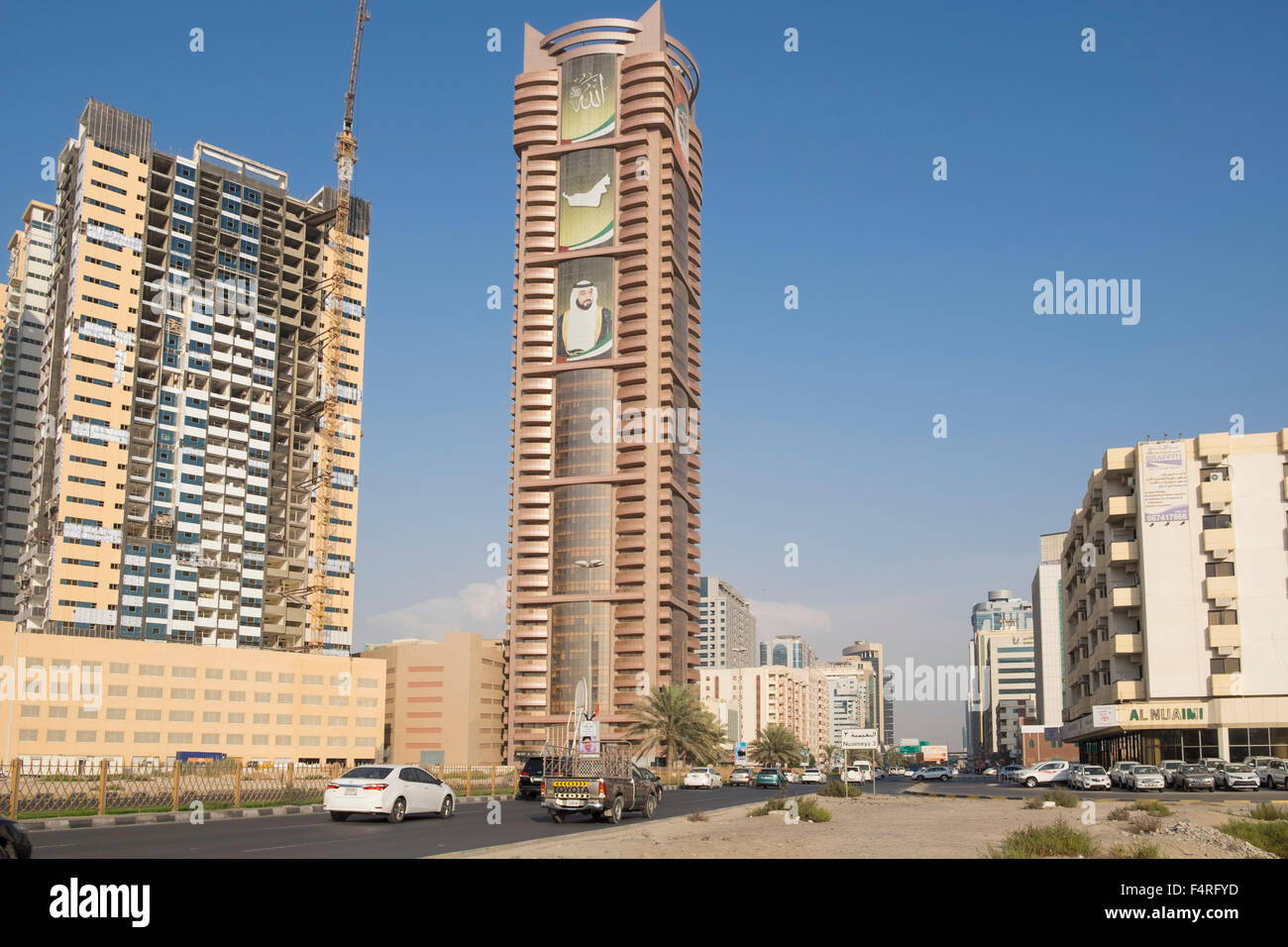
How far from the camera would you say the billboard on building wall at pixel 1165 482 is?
3258 inches

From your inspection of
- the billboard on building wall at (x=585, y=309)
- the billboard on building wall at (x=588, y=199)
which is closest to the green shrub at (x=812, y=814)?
the billboard on building wall at (x=585, y=309)

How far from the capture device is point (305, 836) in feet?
82.3

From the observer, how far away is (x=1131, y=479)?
8738 centimetres

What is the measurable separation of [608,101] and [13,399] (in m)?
95.6

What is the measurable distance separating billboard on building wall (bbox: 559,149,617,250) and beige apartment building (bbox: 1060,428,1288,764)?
88.6 meters

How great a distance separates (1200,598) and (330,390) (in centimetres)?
11885

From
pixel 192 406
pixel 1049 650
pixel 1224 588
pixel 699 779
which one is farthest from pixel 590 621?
pixel 1049 650

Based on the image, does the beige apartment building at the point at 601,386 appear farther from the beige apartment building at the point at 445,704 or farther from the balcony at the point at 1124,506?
the balcony at the point at 1124,506

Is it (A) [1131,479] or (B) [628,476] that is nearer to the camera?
(A) [1131,479]

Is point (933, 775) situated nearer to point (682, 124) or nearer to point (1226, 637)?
point (1226, 637)

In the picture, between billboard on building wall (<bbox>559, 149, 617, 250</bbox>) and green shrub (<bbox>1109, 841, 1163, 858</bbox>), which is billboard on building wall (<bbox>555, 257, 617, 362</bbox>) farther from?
green shrub (<bbox>1109, 841, 1163, 858</bbox>)

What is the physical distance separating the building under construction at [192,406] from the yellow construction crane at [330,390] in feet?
1.24
